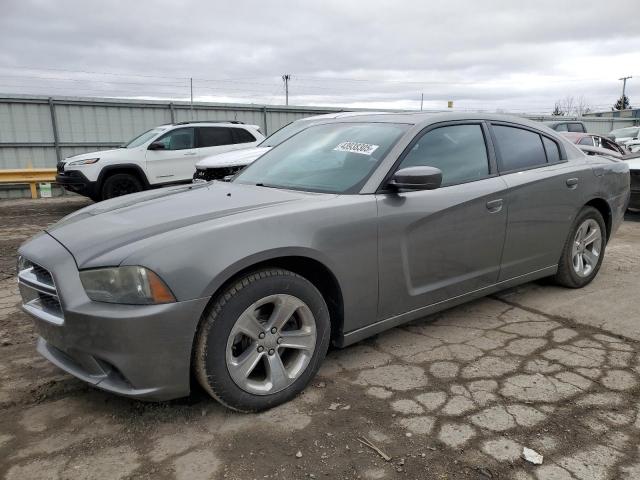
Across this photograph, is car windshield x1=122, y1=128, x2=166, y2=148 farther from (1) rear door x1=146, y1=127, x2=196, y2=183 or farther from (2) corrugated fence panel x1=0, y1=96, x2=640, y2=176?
(2) corrugated fence panel x1=0, y1=96, x2=640, y2=176

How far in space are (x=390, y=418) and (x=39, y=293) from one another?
6.31ft

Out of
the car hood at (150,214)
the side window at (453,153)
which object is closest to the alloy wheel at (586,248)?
the side window at (453,153)

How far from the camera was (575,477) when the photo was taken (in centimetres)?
220

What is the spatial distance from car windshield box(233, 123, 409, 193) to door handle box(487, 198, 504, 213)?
2.66 feet

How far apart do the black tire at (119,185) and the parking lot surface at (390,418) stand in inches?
260

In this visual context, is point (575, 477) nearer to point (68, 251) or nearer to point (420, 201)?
point (420, 201)

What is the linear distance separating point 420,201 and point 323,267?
0.82 m

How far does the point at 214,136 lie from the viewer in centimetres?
1109

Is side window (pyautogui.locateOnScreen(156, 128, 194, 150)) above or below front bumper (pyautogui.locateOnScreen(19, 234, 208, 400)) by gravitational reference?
above

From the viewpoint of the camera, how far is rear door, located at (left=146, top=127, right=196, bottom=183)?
1044cm

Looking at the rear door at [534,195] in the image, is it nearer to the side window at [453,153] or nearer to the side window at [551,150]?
the side window at [551,150]

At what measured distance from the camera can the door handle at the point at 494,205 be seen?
360cm

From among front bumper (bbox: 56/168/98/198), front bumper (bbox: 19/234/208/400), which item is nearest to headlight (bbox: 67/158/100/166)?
front bumper (bbox: 56/168/98/198)

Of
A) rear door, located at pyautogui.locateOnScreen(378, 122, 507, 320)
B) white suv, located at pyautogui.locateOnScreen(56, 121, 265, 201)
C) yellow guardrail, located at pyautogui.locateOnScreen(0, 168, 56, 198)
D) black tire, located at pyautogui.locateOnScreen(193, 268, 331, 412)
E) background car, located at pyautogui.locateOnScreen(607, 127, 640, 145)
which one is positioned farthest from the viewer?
background car, located at pyautogui.locateOnScreen(607, 127, 640, 145)
